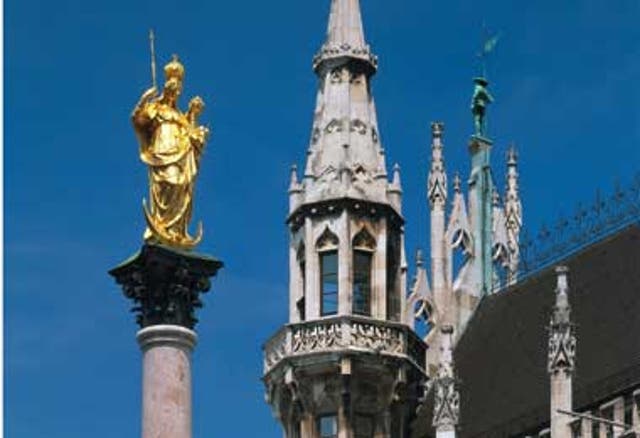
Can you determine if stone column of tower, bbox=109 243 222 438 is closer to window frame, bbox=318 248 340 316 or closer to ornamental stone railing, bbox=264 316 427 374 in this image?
ornamental stone railing, bbox=264 316 427 374

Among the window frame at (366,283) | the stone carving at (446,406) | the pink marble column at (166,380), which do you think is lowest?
the pink marble column at (166,380)

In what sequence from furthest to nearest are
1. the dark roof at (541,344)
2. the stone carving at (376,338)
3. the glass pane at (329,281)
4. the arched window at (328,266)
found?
the arched window at (328,266) → the glass pane at (329,281) → the stone carving at (376,338) → the dark roof at (541,344)

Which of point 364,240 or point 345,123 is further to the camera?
point 345,123

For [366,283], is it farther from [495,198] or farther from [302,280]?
[495,198]

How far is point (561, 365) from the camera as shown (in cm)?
7881

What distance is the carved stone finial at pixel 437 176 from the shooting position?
9319 centimetres

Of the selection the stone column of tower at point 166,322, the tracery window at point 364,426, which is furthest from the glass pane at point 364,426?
the stone column of tower at point 166,322

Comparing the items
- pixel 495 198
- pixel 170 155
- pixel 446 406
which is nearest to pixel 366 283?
pixel 446 406

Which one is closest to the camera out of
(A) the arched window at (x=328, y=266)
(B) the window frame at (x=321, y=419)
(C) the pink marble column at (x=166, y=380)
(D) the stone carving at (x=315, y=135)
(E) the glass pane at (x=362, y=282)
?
(C) the pink marble column at (x=166, y=380)

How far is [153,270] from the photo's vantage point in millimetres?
64375

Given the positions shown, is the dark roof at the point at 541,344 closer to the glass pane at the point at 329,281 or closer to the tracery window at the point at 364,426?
the tracery window at the point at 364,426

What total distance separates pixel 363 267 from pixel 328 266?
37.4 inches

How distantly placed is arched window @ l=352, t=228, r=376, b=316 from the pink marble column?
21060mm

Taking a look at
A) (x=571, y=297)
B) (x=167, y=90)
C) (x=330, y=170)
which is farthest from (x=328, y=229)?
(x=167, y=90)
